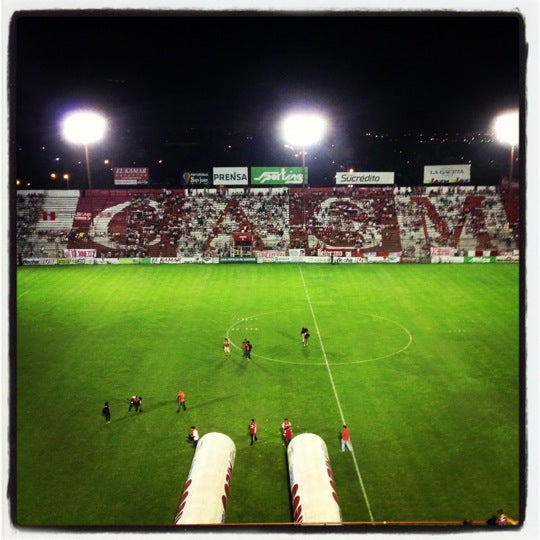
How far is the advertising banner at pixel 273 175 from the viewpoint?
186ft

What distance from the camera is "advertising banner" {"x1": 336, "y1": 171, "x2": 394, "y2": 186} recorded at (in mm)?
56406

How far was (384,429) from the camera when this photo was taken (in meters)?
17.2

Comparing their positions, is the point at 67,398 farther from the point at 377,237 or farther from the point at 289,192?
the point at 289,192

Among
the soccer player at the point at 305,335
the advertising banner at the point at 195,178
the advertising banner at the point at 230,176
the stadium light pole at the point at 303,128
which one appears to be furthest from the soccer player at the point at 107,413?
the advertising banner at the point at 195,178

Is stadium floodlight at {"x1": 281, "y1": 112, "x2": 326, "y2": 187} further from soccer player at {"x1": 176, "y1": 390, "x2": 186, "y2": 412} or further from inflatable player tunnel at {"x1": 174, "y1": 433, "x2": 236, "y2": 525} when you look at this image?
inflatable player tunnel at {"x1": 174, "y1": 433, "x2": 236, "y2": 525}

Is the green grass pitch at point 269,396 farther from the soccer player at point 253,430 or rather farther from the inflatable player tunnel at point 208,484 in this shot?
the inflatable player tunnel at point 208,484

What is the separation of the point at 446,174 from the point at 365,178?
8828 mm

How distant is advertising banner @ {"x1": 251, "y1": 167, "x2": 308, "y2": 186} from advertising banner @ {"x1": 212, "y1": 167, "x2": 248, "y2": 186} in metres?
1.24

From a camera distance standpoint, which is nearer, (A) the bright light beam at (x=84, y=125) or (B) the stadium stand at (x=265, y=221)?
(B) the stadium stand at (x=265, y=221)

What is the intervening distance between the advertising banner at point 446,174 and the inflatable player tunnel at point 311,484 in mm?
47435

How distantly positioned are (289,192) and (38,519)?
4705 centimetres

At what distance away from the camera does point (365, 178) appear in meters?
56.8

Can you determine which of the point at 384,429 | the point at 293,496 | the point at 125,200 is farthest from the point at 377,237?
the point at 293,496

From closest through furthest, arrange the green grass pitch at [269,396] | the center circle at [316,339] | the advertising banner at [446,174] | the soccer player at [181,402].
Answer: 1. the green grass pitch at [269,396]
2. the soccer player at [181,402]
3. the center circle at [316,339]
4. the advertising banner at [446,174]
